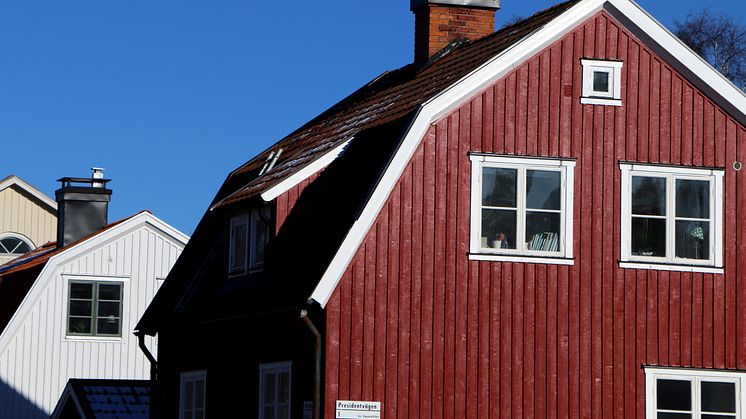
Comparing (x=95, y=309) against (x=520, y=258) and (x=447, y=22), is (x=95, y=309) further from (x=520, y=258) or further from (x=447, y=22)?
(x=520, y=258)

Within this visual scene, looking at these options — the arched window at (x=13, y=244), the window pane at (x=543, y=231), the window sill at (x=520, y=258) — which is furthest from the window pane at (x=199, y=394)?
the arched window at (x=13, y=244)

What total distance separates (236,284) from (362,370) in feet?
13.9

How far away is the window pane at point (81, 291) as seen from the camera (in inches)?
1372

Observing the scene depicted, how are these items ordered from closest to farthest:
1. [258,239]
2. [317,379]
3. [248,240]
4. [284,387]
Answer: [317,379] < [284,387] < [258,239] < [248,240]

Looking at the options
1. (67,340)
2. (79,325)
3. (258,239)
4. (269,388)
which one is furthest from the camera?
(79,325)

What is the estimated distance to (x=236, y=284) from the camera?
2264 centimetres

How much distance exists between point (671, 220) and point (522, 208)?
2.00 metres

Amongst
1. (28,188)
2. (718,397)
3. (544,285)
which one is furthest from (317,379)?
(28,188)

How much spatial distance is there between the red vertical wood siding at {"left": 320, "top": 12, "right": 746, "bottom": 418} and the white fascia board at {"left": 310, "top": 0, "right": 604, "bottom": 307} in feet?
0.54

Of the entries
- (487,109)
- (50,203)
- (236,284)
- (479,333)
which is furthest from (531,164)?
(50,203)

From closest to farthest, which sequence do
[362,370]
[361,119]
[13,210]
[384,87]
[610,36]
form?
[362,370] < [610,36] < [361,119] < [384,87] < [13,210]

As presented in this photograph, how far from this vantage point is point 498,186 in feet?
64.8

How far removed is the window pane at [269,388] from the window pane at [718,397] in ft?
19.0

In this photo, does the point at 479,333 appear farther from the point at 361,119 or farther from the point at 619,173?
the point at 361,119
